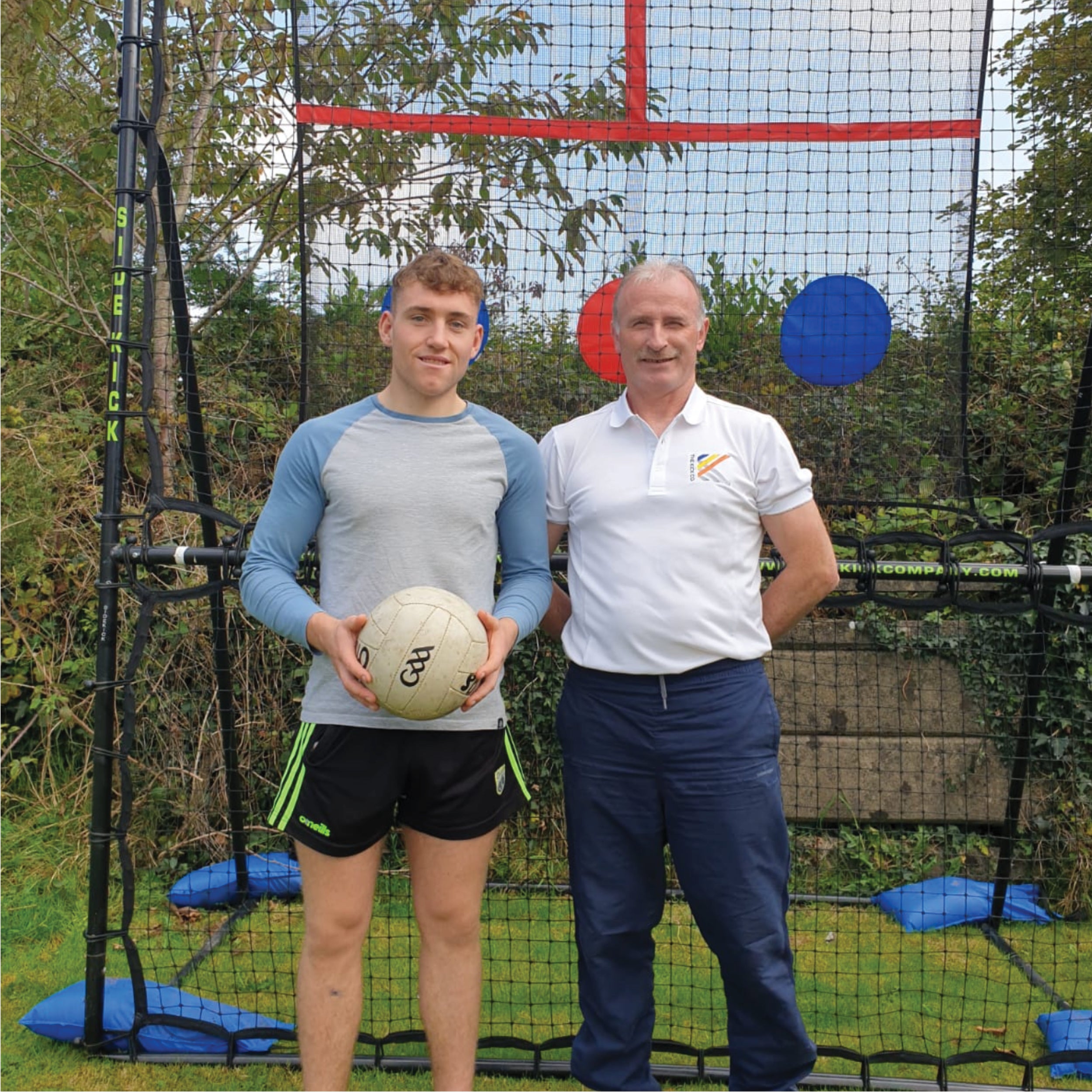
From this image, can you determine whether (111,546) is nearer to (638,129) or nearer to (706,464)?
(706,464)

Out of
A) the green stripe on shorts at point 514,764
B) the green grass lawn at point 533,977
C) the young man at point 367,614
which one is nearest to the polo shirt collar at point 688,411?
the young man at point 367,614

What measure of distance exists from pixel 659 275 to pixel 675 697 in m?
1.06

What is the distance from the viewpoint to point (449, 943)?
239 centimetres

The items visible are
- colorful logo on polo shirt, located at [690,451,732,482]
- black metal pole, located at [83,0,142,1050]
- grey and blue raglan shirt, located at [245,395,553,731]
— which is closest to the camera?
grey and blue raglan shirt, located at [245,395,553,731]

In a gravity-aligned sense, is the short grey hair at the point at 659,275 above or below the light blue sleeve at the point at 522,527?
above

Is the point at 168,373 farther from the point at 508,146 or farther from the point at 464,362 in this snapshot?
the point at 464,362

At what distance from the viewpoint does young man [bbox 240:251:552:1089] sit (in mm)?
2291

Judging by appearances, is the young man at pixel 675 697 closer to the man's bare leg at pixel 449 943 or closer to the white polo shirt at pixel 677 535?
the white polo shirt at pixel 677 535

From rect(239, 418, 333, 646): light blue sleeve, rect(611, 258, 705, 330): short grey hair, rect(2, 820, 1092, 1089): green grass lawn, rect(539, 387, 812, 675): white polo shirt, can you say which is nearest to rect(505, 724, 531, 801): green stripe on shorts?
rect(539, 387, 812, 675): white polo shirt

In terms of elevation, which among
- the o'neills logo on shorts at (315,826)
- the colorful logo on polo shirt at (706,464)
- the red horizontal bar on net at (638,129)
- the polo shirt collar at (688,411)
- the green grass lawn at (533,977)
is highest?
the red horizontal bar on net at (638,129)

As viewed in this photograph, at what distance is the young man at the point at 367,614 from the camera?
229 centimetres

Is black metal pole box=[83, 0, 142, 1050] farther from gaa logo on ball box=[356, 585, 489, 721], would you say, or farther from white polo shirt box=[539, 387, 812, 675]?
white polo shirt box=[539, 387, 812, 675]

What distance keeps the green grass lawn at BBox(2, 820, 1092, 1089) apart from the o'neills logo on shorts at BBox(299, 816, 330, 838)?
1.30m

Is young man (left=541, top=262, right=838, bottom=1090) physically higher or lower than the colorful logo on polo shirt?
lower
